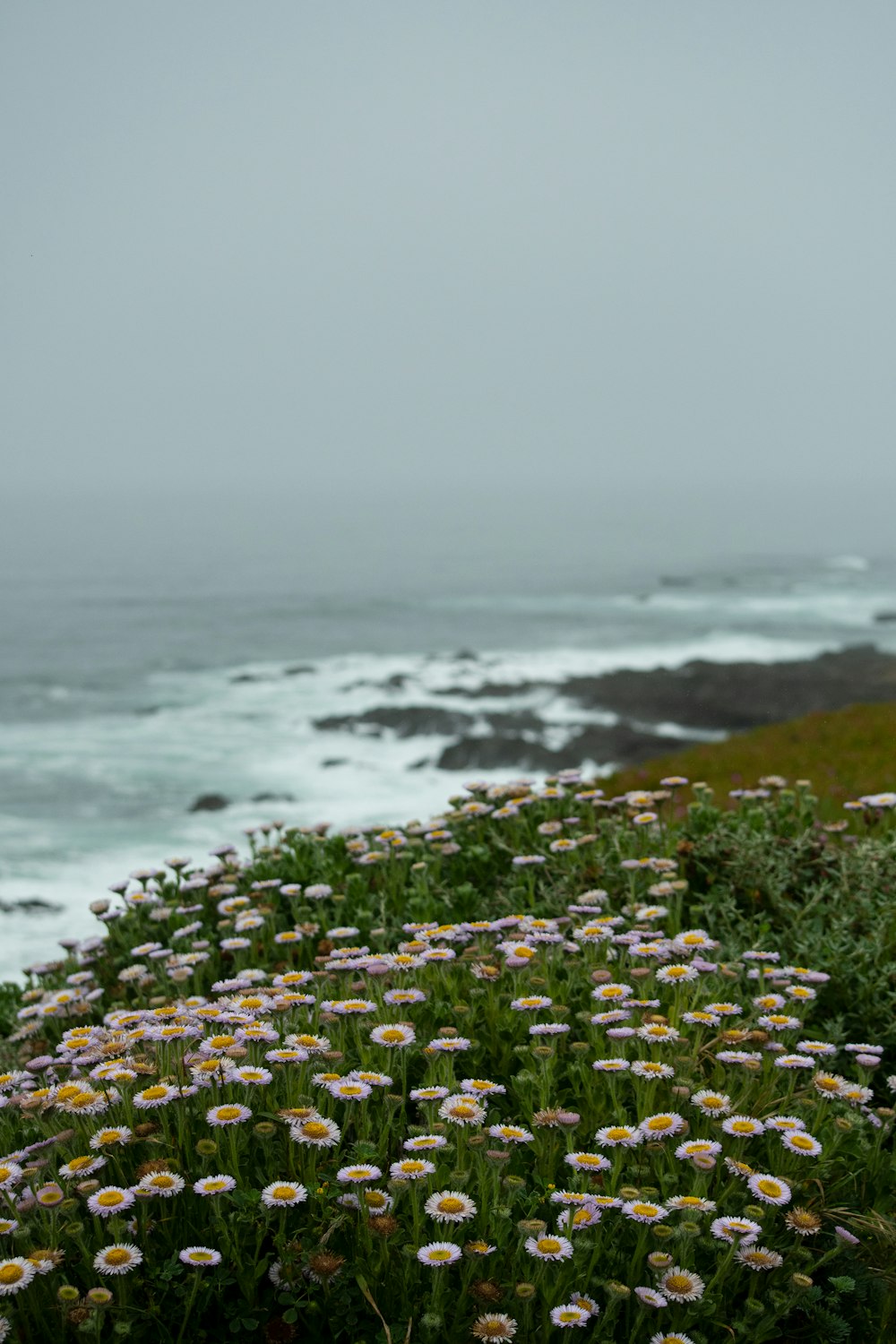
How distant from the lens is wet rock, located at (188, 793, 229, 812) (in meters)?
31.3

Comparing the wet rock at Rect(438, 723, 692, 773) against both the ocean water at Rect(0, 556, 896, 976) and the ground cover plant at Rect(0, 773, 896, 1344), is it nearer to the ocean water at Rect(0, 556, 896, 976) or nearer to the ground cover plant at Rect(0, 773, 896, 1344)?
the ocean water at Rect(0, 556, 896, 976)

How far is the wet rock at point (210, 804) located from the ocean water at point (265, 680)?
0.35 metres

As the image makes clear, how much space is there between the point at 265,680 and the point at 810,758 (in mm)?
34325

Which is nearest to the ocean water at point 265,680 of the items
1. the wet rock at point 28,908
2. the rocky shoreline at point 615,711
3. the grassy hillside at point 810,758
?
the wet rock at point 28,908

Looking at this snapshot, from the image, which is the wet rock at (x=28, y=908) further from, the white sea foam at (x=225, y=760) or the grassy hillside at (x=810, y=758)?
the grassy hillside at (x=810, y=758)

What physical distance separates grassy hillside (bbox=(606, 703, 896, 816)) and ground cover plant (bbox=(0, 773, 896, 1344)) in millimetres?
7491

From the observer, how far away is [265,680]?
2026 inches

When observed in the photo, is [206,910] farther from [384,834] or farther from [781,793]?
[781,793]

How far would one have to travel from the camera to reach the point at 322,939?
679 cm

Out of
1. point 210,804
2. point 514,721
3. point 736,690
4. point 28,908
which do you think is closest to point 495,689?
point 514,721

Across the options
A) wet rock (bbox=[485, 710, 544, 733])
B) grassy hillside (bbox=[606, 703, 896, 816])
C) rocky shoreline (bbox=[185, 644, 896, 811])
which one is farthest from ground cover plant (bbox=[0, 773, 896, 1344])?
wet rock (bbox=[485, 710, 544, 733])

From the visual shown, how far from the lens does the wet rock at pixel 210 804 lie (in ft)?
103

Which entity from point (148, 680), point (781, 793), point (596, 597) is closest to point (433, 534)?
point (596, 597)

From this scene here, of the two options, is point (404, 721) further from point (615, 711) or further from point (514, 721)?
point (615, 711)
